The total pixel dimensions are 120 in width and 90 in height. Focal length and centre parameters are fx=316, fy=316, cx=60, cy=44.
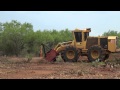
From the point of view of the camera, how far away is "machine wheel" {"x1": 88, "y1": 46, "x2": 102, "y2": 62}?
1845 cm

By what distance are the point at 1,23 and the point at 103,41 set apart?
23.4 meters

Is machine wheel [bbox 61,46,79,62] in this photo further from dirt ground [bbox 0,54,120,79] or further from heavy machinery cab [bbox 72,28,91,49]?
dirt ground [bbox 0,54,120,79]

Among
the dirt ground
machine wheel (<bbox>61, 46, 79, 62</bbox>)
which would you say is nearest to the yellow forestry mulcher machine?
machine wheel (<bbox>61, 46, 79, 62</bbox>)

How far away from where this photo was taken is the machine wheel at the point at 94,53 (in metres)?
18.4

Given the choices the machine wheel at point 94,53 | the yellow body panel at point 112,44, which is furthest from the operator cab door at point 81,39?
the yellow body panel at point 112,44

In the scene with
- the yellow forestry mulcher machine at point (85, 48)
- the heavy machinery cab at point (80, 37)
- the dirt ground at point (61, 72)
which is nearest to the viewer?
the dirt ground at point (61, 72)

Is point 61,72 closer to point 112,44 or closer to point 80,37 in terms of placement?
point 80,37

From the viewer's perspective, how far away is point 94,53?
18.9 m

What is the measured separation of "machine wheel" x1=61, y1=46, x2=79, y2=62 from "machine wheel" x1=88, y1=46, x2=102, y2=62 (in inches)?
30.7

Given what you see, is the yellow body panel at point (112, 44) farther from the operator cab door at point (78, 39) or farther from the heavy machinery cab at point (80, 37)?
the operator cab door at point (78, 39)

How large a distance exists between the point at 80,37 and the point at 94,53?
129 centimetres
